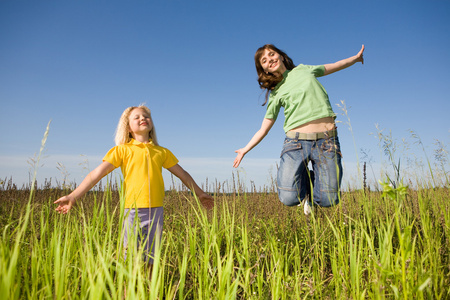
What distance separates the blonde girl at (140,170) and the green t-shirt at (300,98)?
53.0 inches

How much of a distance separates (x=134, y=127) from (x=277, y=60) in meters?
2.00

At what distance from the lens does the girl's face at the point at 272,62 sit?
147 inches

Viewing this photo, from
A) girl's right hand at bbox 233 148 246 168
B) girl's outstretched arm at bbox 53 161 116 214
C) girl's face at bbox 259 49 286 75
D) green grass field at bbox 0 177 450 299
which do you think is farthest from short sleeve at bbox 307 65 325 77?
girl's outstretched arm at bbox 53 161 116 214

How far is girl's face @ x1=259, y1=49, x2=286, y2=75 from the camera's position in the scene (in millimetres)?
3729

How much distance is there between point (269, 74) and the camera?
3.85 metres

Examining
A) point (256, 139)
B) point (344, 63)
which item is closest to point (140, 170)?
point (256, 139)

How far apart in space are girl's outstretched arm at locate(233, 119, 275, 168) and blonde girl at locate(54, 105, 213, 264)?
837mm

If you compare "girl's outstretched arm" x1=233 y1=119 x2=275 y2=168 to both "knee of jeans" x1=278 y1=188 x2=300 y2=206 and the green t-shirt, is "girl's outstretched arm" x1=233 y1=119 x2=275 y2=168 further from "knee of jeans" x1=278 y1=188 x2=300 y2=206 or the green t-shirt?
"knee of jeans" x1=278 y1=188 x2=300 y2=206

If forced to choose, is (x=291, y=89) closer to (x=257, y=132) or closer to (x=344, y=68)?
(x=257, y=132)

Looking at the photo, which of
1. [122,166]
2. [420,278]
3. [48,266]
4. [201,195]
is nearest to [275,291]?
[420,278]

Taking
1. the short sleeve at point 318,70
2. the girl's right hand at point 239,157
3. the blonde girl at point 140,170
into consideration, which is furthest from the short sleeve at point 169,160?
the short sleeve at point 318,70

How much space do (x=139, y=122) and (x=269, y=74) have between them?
6.18 feet

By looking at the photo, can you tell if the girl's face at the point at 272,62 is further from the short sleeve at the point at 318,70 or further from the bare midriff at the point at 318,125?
the bare midriff at the point at 318,125

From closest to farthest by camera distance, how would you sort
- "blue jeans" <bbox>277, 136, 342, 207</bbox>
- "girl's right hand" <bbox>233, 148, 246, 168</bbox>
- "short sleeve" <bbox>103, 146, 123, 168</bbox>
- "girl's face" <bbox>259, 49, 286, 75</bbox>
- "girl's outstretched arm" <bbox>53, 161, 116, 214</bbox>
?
"girl's outstretched arm" <bbox>53, 161, 116, 214</bbox> → "short sleeve" <bbox>103, 146, 123, 168</bbox> → "blue jeans" <bbox>277, 136, 342, 207</bbox> → "girl's right hand" <bbox>233, 148, 246, 168</bbox> → "girl's face" <bbox>259, 49, 286, 75</bbox>
